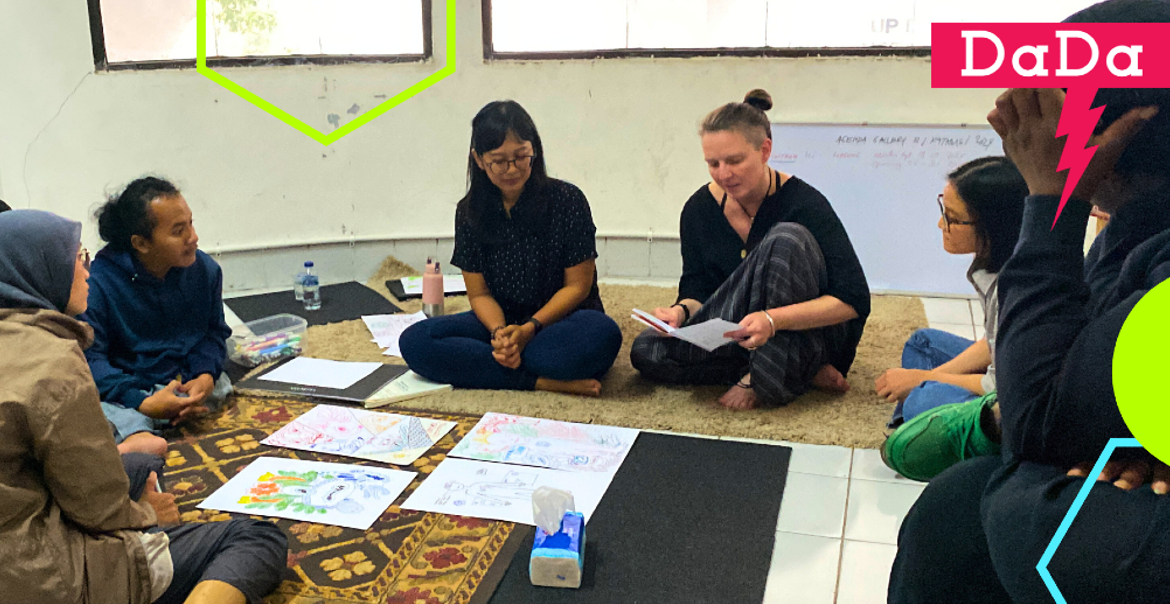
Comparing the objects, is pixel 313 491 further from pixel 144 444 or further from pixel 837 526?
pixel 837 526

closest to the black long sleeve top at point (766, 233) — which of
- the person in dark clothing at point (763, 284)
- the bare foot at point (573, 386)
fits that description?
the person in dark clothing at point (763, 284)

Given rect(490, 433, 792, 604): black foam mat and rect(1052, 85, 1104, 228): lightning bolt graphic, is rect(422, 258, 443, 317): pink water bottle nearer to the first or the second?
rect(490, 433, 792, 604): black foam mat

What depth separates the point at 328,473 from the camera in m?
1.86

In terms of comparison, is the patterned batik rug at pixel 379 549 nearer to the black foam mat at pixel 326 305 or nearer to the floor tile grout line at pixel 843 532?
the floor tile grout line at pixel 843 532

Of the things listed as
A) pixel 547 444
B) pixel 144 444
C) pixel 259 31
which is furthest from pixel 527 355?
pixel 259 31

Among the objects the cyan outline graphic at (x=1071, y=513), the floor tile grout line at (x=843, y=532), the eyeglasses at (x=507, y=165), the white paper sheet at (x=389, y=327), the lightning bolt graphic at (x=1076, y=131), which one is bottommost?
the floor tile grout line at (x=843, y=532)

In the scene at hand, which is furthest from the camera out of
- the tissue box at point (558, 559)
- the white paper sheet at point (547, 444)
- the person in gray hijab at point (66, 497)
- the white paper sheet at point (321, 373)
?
the white paper sheet at point (321, 373)

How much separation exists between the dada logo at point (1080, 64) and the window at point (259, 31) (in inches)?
119

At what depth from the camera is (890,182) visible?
3.44 metres

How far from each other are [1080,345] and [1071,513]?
0.15 m

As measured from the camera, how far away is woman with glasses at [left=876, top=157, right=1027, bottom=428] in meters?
1.67

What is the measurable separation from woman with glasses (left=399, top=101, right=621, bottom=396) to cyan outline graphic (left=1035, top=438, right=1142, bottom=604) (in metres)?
1.58

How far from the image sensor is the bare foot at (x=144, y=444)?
6.13ft

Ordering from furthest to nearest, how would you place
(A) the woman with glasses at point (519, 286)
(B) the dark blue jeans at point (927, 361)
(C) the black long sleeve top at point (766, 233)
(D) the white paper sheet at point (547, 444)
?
(A) the woman with glasses at point (519, 286) < (C) the black long sleeve top at point (766, 233) < (D) the white paper sheet at point (547, 444) < (B) the dark blue jeans at point (927, 361)
